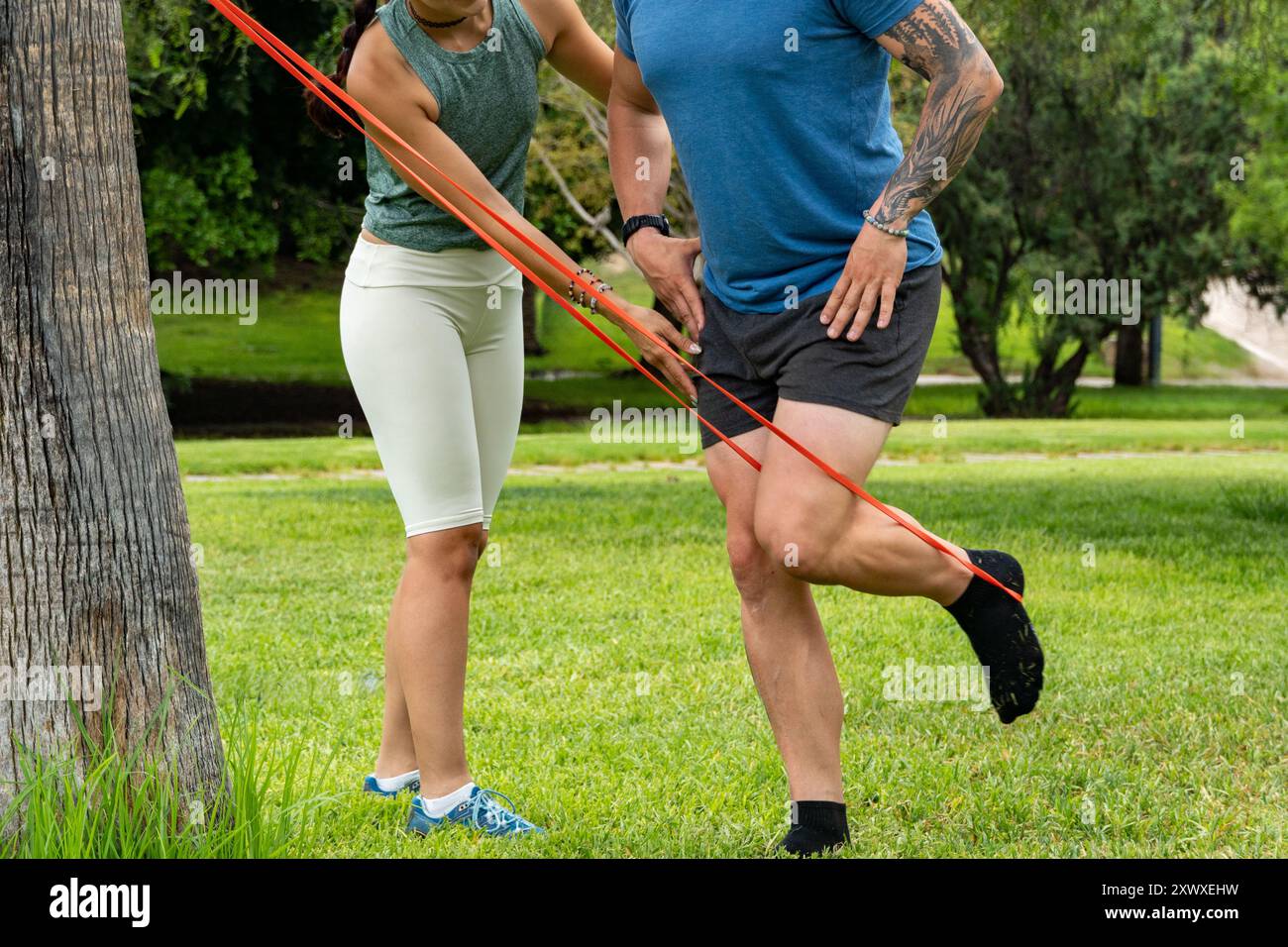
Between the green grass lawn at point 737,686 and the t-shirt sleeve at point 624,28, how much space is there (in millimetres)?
1846

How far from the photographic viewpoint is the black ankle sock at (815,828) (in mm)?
3189

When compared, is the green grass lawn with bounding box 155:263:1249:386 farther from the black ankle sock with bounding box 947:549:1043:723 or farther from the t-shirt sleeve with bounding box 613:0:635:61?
the black ankle sock with bounding box 947:549:1043:723

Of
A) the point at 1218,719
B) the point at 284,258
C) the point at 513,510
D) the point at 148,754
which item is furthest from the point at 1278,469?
the point at 284,258

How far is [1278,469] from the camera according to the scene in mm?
13820

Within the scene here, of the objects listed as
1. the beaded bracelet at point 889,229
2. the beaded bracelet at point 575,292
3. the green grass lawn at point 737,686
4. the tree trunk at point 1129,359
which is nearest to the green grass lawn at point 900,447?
the green grass lawn at point 737,686

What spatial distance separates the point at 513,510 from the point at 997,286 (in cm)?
1599

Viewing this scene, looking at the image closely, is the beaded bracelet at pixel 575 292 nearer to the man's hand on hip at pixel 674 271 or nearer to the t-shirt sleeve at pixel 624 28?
the man's hand on hip at pixel 674 271

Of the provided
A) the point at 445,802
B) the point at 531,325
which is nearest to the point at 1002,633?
the point at 445,802

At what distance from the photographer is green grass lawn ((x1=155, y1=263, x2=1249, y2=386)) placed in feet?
94.2

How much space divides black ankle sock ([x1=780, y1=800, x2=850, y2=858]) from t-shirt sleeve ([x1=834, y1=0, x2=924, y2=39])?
65.9 inches

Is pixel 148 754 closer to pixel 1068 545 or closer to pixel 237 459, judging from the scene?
pixel 1068 545

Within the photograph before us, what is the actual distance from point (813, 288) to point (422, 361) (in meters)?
0.93

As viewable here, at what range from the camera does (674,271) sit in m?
3.35

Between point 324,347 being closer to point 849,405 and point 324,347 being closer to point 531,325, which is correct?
point 531,325
